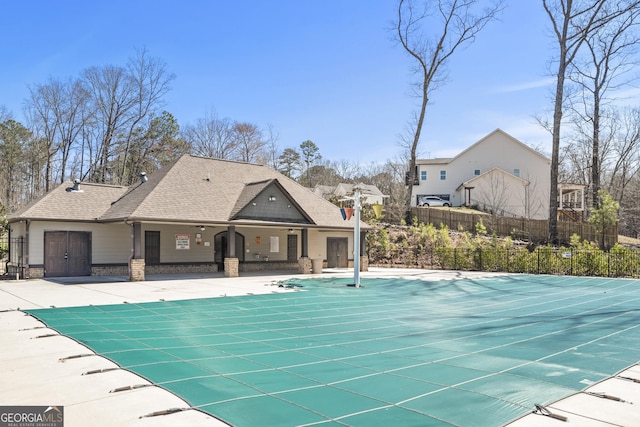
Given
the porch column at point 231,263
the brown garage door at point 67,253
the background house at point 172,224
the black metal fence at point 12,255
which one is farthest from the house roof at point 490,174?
the black metal fence at point 12,255

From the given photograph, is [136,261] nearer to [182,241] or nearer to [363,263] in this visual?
[182,241]

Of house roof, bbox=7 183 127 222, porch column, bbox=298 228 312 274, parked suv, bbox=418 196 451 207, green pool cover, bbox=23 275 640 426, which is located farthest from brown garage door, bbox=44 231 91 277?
parked suv, bbox=418 196 451 207

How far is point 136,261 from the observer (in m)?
19.3

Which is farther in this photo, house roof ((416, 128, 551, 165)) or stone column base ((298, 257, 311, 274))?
house roof ((416, 128, 551, 165))

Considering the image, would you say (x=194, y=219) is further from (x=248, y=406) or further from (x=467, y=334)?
(x=248, y=406)

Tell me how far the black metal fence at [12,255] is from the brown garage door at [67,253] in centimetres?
118

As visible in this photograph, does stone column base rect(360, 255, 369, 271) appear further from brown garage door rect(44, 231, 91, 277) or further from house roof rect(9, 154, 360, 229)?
brown garage door rect(44, 231, 91, 277)

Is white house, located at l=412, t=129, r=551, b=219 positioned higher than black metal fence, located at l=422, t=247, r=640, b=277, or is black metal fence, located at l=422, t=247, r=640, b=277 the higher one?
white house, located at l=412, t=129, r=551, b=219

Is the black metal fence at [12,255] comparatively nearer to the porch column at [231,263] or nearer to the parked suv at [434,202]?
the porch column at [231,263]

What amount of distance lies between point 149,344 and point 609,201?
98.4ft

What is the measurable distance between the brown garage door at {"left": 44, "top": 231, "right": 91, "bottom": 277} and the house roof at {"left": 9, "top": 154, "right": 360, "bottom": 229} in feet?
2.88

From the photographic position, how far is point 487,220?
3556 cm

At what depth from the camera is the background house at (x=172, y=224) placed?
2045cm

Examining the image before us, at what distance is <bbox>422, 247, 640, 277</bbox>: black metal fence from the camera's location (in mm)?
22875
